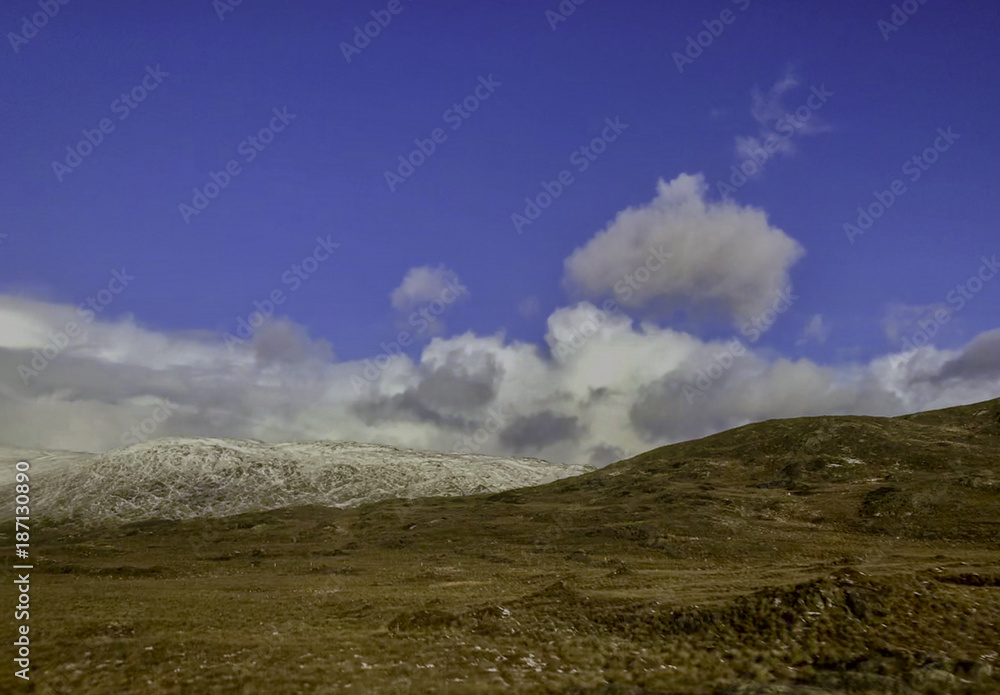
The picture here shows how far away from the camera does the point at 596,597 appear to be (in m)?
29.1

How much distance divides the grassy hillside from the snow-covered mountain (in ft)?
86.1

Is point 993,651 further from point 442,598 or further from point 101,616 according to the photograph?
point 101,616

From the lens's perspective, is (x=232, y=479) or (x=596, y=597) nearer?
(x=596, y=597)

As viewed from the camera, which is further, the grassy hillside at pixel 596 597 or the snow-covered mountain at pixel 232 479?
the snow-covered mountain at pixel 232 479

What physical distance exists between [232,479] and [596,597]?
11442 cm

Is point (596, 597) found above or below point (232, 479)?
below

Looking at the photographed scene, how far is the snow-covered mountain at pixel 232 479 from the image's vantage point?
116m

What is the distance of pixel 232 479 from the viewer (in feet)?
417

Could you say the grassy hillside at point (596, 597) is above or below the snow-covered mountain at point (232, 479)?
below

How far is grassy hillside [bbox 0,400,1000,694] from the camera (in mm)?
20406

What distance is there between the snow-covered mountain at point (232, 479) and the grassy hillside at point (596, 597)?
26.2 metres

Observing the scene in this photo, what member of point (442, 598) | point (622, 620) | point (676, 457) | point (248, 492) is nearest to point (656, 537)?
point (442, 598)

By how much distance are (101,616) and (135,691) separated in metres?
12.3

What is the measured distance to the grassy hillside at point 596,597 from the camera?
2041 cm
